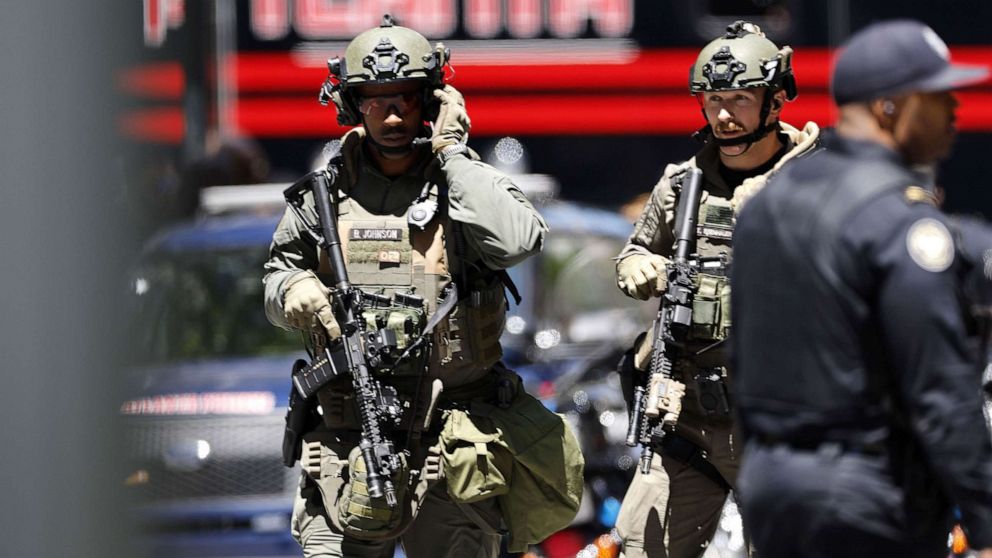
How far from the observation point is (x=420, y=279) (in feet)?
16.5

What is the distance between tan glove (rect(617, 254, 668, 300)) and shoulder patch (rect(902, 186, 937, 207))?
6.42 ft

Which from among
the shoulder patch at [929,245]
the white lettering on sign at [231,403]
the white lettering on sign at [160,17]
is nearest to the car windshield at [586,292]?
the white lettering on sign at [231,403]

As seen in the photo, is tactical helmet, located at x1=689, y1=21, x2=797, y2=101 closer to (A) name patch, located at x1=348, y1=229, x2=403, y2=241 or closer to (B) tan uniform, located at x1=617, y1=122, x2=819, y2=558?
(B) tan uniform, located at x1=617, y1=122, x2=819, y2=558

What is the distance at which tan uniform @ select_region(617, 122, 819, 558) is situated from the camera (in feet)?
17.2

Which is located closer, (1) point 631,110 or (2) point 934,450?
(2) point 934,450

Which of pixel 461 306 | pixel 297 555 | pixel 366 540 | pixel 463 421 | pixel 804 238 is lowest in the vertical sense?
pixel 297 555

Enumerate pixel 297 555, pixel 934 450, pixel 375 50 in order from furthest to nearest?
pixel 297 555
pixel 375 50
pixel 934 450

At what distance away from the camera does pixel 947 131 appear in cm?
336

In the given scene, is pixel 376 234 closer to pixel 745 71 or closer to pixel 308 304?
pixel 308 304

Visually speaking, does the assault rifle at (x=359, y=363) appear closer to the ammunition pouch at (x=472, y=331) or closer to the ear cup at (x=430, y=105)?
the ammunition pouch at (x=472, y=331)

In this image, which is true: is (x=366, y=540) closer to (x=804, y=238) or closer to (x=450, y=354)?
(x=450, y=354)

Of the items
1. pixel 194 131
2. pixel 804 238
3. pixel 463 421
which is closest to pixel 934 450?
pixel 804 238

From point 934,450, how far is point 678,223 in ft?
7.22

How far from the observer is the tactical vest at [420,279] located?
501 centimetres
